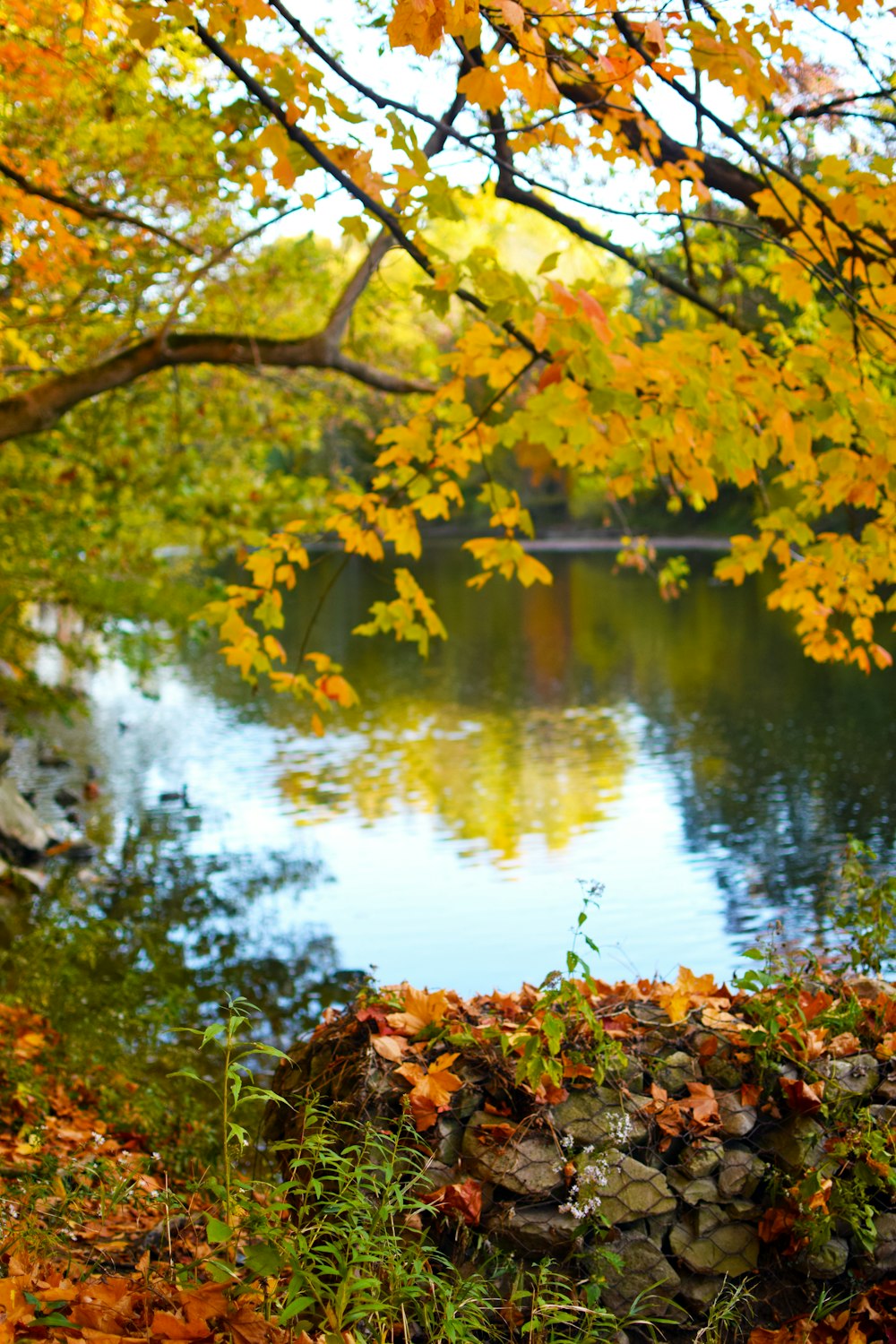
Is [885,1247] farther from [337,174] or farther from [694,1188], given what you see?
[337,174]

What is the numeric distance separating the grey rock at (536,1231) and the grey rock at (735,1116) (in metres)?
0.62

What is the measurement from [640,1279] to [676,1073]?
2.18 ft

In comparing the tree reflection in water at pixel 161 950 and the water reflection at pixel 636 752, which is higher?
the water reflection at pixel 636 752

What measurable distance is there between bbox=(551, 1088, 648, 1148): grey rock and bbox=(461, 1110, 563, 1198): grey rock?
0.32 ft

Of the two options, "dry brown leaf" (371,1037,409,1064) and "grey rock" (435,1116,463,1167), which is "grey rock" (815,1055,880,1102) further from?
"dry brown leaf" (371,1037,409,1064)

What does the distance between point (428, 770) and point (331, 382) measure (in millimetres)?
4924

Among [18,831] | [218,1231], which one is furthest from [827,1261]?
[18,831]

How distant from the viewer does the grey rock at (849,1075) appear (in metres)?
3.74

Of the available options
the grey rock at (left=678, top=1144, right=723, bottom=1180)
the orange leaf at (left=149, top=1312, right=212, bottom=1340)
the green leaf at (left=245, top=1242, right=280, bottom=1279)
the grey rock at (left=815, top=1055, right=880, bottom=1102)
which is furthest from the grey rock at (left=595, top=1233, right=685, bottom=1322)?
the orange leaf at (left=149, top=1312, right=212, bottom=1340)

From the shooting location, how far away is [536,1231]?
3400 millimetres

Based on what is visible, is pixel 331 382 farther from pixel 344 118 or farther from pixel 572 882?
pixel 344 118

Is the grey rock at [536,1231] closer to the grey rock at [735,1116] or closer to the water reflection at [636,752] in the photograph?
the grey rock at [735,1116]

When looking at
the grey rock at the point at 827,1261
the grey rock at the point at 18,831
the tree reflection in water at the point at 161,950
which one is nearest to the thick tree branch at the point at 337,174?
the grey rock at the point at 827,1261

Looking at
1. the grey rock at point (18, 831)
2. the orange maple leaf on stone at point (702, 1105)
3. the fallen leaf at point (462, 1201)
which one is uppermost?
the orange maple leaf on stone at point (702, 1105)
